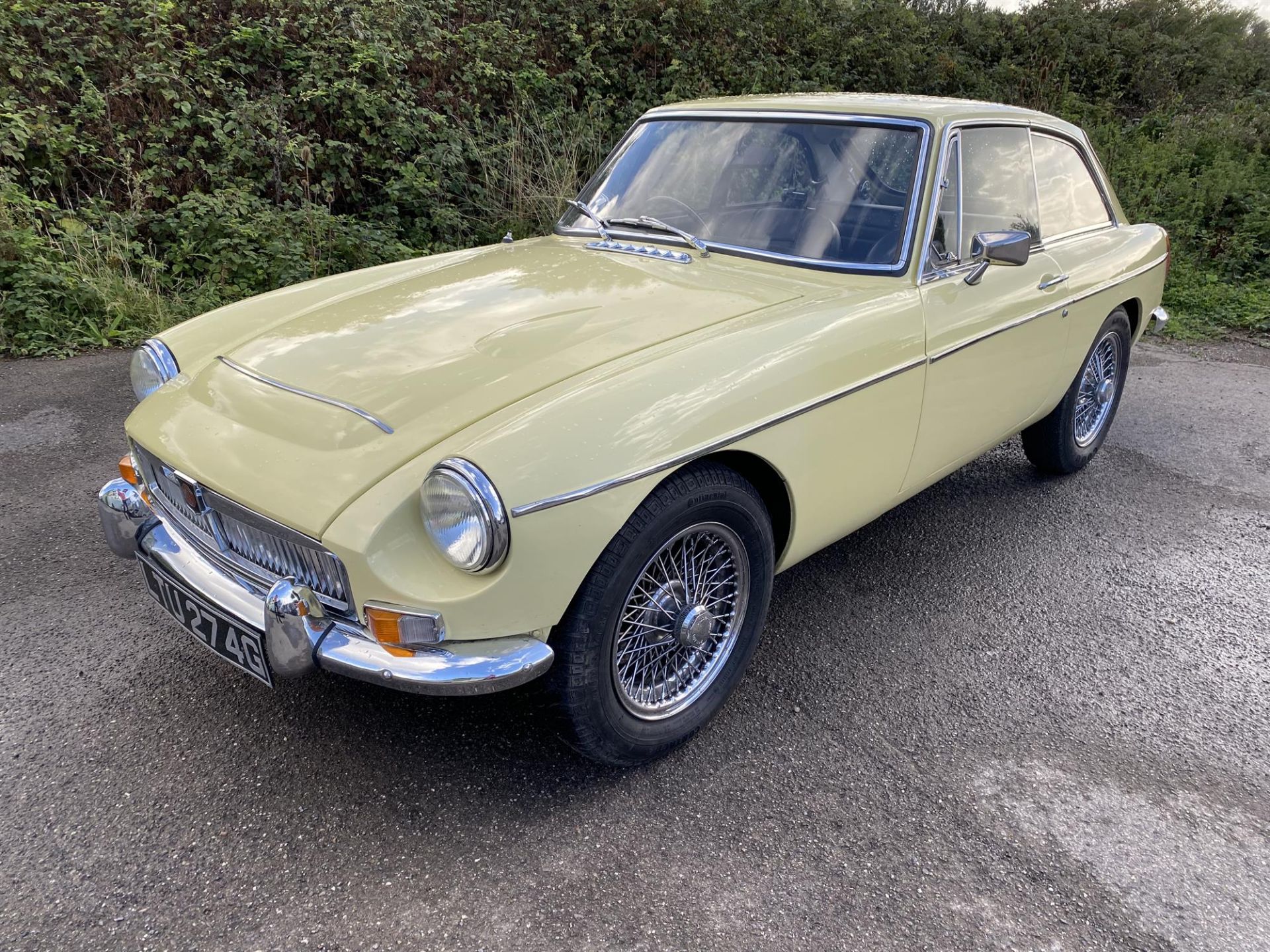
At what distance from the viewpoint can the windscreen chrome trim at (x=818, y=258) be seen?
2848 mm

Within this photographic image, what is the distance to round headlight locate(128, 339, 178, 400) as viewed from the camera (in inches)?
105

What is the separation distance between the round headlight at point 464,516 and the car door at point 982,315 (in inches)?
61.7

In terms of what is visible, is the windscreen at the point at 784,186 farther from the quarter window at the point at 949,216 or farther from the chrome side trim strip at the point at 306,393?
the chrome side trim strip at the point at 306,393

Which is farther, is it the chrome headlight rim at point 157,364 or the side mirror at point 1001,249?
the side mirror at point 1001,249

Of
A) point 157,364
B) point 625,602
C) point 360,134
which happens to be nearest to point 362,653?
point 625,602

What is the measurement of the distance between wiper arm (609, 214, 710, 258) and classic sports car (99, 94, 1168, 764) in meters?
0.02

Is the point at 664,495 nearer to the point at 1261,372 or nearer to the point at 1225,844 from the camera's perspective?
the point at 1225,844

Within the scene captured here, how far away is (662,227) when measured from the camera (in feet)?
10.4

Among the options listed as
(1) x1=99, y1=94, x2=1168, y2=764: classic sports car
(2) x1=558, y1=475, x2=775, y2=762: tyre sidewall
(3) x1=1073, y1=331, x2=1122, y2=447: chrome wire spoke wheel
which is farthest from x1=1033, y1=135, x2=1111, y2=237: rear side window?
(2) x1=558, y1=475, x2=775, y2=762: tyre sidewall

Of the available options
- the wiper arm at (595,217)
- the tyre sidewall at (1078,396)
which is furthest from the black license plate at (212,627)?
the tyre sidewall at (1078,396)

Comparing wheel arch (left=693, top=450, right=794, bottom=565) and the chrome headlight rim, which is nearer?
wheel arch (left=693, top=450, right=794, bottom=565)

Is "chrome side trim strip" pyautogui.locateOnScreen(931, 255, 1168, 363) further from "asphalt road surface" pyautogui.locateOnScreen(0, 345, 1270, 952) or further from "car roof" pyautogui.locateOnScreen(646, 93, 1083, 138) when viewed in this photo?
"asphalt road surface" pyautogui.locateOnScreen(0, 345, 1270, 952)

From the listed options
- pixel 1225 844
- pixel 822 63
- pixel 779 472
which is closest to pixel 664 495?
pixel 779 472

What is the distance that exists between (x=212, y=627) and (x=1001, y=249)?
253 cm
